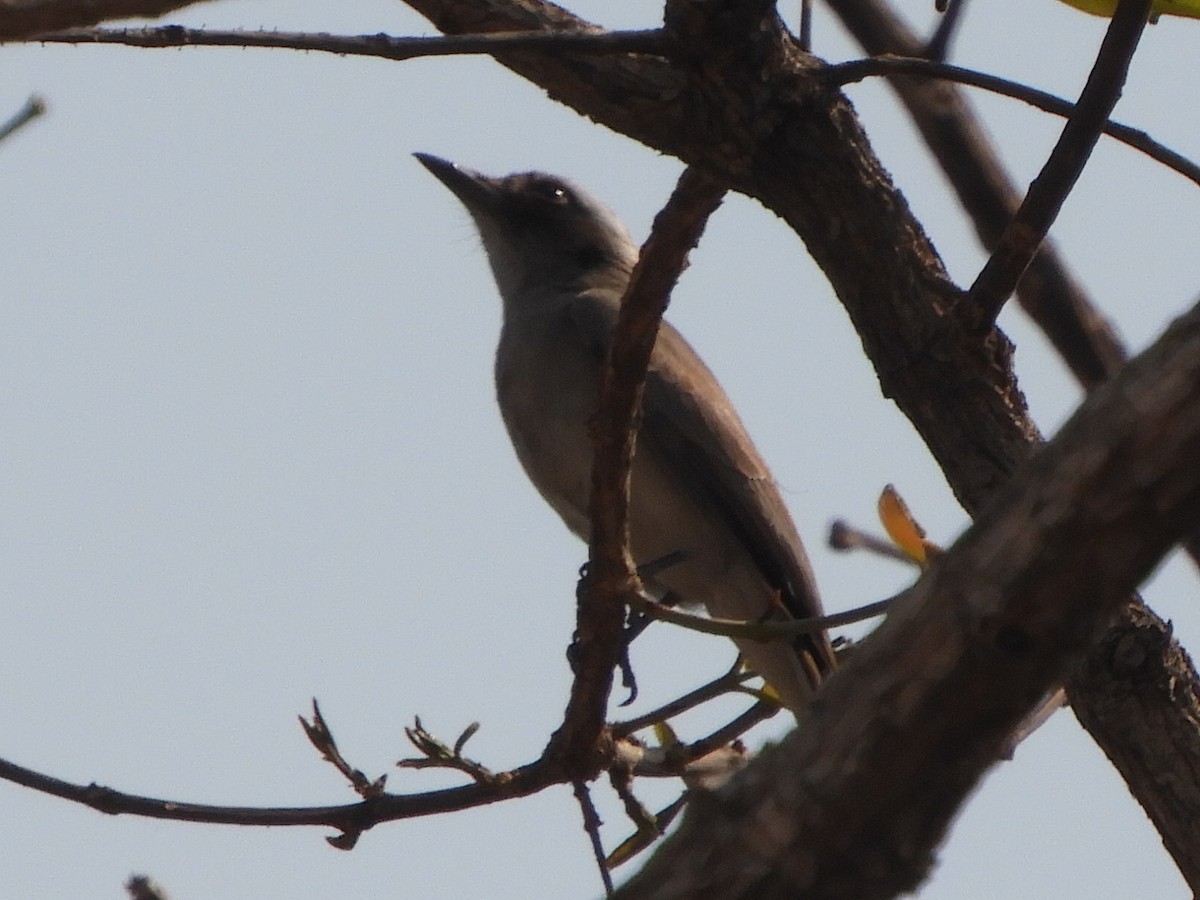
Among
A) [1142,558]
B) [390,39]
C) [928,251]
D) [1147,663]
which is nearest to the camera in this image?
[1142,558]

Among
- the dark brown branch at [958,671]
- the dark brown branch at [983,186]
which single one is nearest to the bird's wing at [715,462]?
the dark brown branch at [983,186]

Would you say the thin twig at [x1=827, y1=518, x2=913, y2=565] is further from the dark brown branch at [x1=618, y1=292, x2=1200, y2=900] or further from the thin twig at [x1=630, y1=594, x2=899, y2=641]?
the dark brown branch at [x1=618, y1=292, x2=1200, y2=900]

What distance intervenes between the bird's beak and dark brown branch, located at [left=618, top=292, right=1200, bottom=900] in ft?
23.2

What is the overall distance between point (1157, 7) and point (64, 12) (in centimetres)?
265

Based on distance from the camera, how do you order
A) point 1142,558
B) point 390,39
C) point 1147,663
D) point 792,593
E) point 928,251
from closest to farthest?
1. point 1142,558
2. point 390,39
3. point 1147,663
4. point 928,251
5. point 792,593

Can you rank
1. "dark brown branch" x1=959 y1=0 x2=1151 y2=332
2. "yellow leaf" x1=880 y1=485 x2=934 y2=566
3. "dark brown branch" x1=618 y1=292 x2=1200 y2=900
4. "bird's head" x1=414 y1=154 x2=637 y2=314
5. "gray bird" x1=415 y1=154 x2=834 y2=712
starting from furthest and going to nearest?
1. "bird's head" x1=414 y1=154 x2=637 y2=314
2. "gray bird" x1=415 y1=154 x2=834 y2=712
3. "yellow leaf" x1=880 y1=485 x2=934 y2=566
4. "dark brown branch" x1=959 y1=0 x2=1151 y2=332
5. "dark brown branch" x1=618 y1=292 x2=1200 y2=900

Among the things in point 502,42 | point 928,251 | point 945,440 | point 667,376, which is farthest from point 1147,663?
point 667,376

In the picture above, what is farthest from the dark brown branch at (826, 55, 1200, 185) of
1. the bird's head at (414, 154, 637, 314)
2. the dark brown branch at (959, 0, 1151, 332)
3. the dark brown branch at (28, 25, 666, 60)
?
the bird's head at (414, 154, 637, 314)

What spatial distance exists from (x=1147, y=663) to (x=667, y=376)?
3295 millimetres

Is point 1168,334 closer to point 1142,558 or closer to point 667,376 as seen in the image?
point 1142,558

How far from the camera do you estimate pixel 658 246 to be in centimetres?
399

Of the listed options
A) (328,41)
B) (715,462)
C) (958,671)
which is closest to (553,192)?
(715,462)

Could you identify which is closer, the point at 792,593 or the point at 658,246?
the point at 658,246

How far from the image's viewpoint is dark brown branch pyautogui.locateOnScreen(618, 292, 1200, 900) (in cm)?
218
